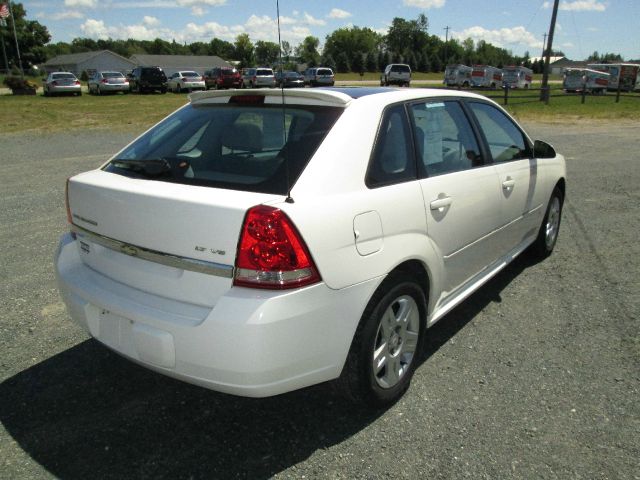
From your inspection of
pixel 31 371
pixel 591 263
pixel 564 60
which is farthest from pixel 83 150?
pixel 564 60

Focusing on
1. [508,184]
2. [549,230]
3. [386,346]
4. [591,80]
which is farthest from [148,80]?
[386,346]

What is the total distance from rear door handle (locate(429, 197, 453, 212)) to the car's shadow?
1.17 metres

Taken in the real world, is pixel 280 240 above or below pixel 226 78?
above

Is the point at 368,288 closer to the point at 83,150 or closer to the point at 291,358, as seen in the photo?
the point at 291,358

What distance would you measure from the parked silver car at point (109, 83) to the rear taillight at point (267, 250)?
3824 centimetres

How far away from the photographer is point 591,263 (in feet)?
17.0

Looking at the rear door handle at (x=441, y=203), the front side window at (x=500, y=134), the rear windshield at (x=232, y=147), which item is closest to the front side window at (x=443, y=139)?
the rear door handle at (x=441, y=203)

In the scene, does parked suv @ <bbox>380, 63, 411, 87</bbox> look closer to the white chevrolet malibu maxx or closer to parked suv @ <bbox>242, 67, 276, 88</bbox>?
parked suv @ <bbox>242, 67, 276, 88</bbox>

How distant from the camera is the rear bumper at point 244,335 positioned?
2209 mm

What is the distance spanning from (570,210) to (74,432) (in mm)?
6572

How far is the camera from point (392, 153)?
2916 mm

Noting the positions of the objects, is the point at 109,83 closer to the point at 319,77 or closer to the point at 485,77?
the point at 319,77

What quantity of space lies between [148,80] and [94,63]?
73.0 m

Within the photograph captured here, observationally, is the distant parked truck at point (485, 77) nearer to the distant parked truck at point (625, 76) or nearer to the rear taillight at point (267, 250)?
the distant parked truck at point (625, 76)
